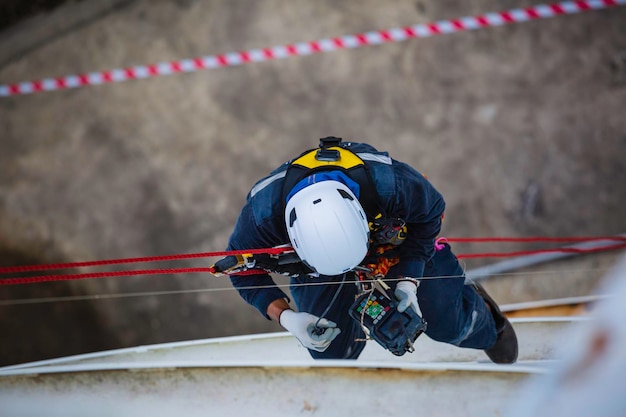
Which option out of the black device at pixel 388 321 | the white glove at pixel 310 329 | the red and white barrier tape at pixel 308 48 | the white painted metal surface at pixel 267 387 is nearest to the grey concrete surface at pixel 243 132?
the red and white barrier tape at pixel 308 48

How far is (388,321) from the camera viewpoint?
7.82 feet

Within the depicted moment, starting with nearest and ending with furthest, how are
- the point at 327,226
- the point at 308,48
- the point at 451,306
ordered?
1. the point at 327,226
2. the point at 451,306
3. the point at 308,48

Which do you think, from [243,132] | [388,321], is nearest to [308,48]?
[243,132]

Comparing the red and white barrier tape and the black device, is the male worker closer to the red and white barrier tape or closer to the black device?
the black device

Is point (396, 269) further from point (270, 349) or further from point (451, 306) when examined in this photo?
point (270, 349)

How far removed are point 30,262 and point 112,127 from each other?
1.38 meters

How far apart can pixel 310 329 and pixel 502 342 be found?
1162 millimetres

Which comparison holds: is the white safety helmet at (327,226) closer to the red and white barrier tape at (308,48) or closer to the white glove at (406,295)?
the white glove at (406,295)

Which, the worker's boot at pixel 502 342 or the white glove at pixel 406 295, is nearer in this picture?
the white glove at pixel 406 295

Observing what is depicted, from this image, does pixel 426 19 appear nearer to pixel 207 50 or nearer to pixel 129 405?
pixel 207 50

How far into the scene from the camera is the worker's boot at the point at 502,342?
9.92 ft

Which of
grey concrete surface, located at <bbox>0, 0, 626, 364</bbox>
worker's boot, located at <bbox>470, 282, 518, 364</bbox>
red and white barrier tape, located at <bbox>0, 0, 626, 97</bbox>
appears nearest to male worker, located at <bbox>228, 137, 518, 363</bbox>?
worker's boot, located at <bbox>470, 282, 518, 364</bbox>

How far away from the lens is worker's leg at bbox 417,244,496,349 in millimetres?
2814

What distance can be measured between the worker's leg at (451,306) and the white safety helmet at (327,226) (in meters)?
0.62
